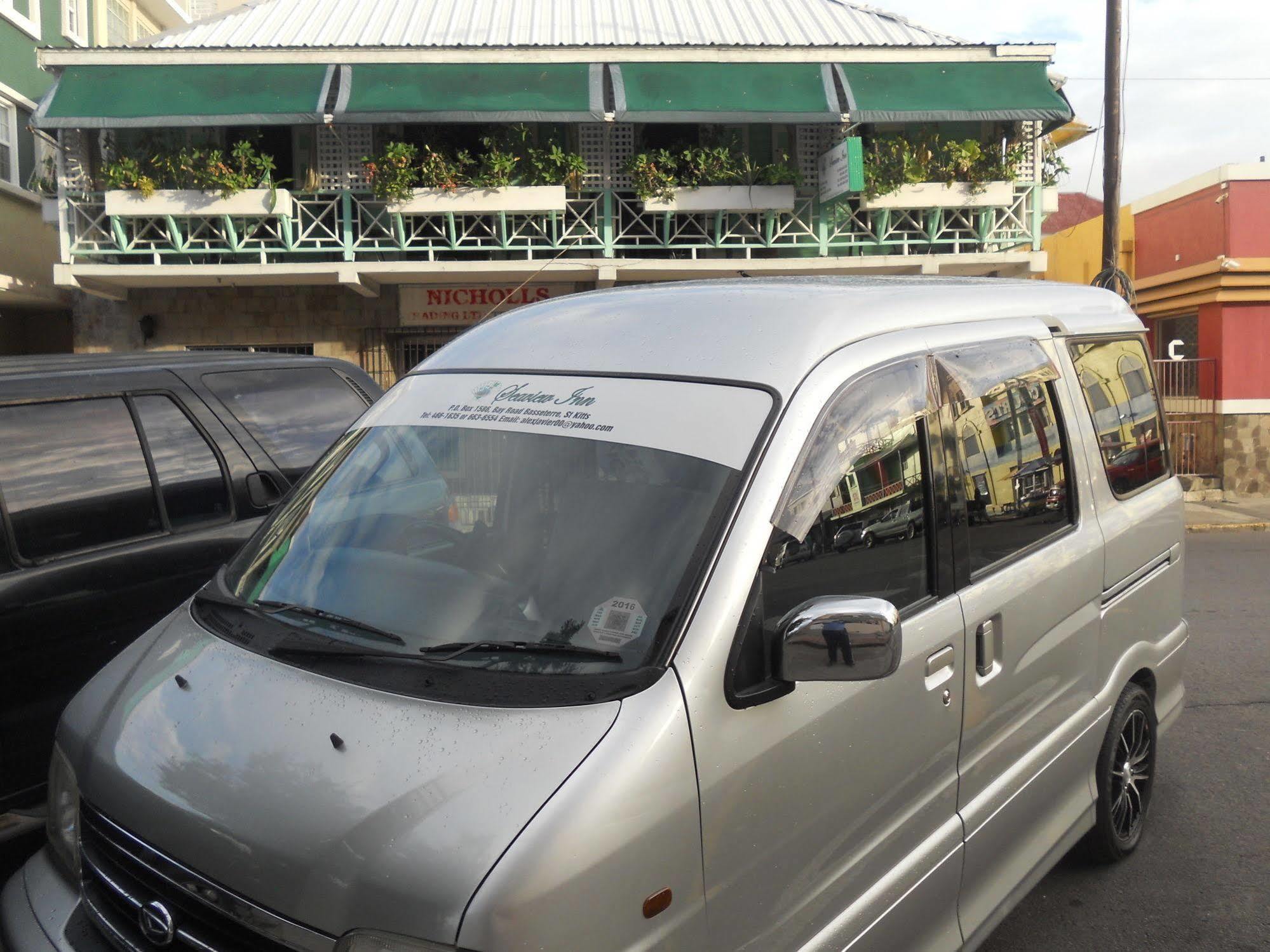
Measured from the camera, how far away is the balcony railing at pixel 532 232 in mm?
15039

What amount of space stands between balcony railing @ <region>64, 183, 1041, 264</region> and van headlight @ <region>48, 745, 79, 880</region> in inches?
506

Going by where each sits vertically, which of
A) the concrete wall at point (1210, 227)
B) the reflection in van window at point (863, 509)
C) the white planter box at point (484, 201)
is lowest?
the reflection in van window at point (863, 509)

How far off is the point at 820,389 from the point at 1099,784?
2109 millimetres

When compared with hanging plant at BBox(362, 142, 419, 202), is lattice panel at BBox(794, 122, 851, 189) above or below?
above

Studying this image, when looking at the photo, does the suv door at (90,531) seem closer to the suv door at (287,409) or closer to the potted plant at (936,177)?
the suv door at (287,409)

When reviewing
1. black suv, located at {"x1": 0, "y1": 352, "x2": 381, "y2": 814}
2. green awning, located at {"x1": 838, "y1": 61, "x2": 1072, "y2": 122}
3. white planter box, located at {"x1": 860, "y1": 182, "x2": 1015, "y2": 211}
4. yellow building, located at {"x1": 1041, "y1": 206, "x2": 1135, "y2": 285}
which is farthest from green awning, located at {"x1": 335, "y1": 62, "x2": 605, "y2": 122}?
black suv, located at {"x1": 0, "y1": 352, "x2": 381, "y2": 814}

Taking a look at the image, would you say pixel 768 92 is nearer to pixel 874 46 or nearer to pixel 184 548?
pixel 874 46

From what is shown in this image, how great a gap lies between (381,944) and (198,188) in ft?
49.1

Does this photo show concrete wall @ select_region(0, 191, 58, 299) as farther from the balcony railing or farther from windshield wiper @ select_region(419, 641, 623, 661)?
windshield wiper @ select_region(419, 641, 623, 661)

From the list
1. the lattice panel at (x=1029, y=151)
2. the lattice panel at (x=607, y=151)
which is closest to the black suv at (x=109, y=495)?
the lattice panel at (x=607, y=151)

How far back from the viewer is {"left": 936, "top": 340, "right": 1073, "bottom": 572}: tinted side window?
9.48ft

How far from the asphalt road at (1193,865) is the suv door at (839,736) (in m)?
1.09

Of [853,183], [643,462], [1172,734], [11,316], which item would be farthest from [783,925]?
[11,316]

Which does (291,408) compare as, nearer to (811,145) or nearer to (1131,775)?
(1131,775)
